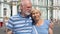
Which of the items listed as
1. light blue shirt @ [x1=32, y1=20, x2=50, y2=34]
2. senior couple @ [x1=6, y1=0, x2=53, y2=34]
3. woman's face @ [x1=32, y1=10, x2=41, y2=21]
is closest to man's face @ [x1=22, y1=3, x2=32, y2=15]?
senior couple @ [x1=6, y1=0, x2=53, y2=34]

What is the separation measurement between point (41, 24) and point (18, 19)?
0.32 meters

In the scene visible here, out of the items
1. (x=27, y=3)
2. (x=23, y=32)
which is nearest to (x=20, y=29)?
(x=23, y=32)

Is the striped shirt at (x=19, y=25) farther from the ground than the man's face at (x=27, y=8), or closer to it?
closer to it

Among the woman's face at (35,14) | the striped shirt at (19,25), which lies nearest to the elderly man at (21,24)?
the striped shirt at (19,25)

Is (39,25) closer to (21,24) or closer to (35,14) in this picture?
(35,14)

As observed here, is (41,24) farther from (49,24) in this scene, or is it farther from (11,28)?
(11,28)

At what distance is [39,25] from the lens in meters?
2.68

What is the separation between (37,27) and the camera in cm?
266

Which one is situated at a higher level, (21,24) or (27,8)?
(27,8)

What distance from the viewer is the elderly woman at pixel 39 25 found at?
2598 millimetres

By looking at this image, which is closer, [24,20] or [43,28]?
[24,20]

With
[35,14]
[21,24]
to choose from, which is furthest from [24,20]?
[35,14]

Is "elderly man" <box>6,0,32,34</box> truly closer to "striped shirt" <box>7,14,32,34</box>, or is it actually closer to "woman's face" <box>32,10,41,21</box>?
"striped shirt" <box>7,14,32,34</box>

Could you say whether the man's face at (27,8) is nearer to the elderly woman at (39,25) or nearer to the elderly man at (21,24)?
the elderly man at (21,24)
